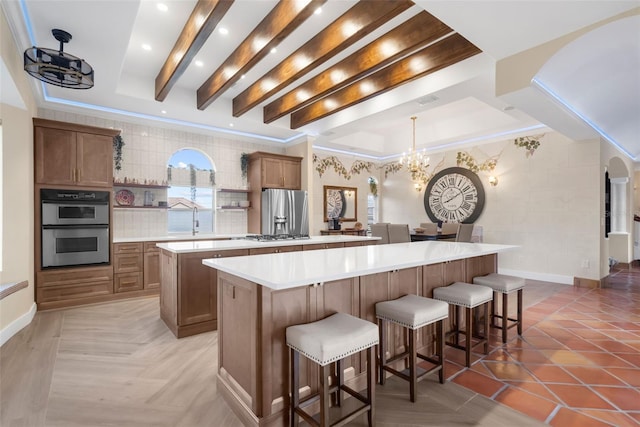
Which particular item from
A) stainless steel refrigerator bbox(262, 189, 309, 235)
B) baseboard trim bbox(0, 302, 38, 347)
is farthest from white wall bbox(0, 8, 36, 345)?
stainless steel refrigerator bbox(262, 189, 309, 235)

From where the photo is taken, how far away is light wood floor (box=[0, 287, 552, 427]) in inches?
72.0

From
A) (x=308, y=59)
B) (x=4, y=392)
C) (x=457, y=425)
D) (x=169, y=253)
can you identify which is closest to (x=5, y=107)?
(x=169, y=253)

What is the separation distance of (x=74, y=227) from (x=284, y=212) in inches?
121

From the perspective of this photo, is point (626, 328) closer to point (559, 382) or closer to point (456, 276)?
point (559, 382)

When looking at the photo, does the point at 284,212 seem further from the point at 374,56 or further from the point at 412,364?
the point at 412,364

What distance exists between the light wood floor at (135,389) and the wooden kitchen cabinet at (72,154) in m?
1.88

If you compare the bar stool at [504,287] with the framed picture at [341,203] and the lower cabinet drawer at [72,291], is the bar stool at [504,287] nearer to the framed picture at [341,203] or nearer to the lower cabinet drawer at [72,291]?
the lower cabinet drawer at [72,291]

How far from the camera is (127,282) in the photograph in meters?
4.35

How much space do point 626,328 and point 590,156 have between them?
3026mm

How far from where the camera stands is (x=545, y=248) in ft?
18.2

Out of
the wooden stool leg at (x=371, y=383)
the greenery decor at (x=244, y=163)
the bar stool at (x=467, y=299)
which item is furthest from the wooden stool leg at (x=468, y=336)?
the greenery decor at (x=244, y=163)

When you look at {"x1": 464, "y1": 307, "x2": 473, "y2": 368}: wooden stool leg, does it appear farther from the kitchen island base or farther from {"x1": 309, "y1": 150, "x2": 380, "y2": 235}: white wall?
{"x1": 309, "y1": 150, "x2": 380, "y2": 235}: white wall

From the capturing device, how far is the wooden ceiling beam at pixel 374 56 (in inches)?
109

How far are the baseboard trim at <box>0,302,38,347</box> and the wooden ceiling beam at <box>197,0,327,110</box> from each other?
330 centimetres
